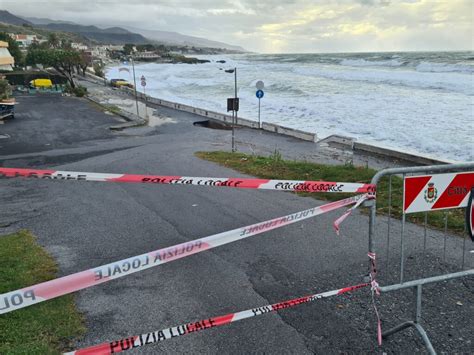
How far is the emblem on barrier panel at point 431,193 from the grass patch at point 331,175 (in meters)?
3.45

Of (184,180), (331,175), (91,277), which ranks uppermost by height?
(184,180)

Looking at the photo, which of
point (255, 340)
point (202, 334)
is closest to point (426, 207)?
point (255, 340)

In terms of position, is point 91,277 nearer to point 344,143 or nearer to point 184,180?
point 184,180

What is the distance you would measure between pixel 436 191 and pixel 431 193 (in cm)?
6

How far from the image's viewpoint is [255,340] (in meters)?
3.88

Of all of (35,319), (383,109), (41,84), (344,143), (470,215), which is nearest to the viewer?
(470,215)

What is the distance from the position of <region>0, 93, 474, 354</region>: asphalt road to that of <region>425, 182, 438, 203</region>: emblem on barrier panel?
1.41 m

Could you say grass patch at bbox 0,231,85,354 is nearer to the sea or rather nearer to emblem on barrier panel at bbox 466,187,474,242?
emblem on barrier panel at bbox 466,187,474,242

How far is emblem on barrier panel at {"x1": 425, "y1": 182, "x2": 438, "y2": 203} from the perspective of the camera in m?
3.63

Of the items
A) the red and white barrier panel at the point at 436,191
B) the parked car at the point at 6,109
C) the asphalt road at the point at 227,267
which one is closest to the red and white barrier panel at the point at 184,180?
the red and white barrier panel at the point at 436,191

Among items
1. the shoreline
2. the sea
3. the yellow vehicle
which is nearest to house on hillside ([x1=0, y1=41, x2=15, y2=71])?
the yellow vehicle

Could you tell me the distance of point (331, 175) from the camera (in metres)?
10.9

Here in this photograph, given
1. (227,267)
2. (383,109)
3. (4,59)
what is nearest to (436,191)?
(227,267)

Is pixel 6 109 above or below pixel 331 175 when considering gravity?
above
